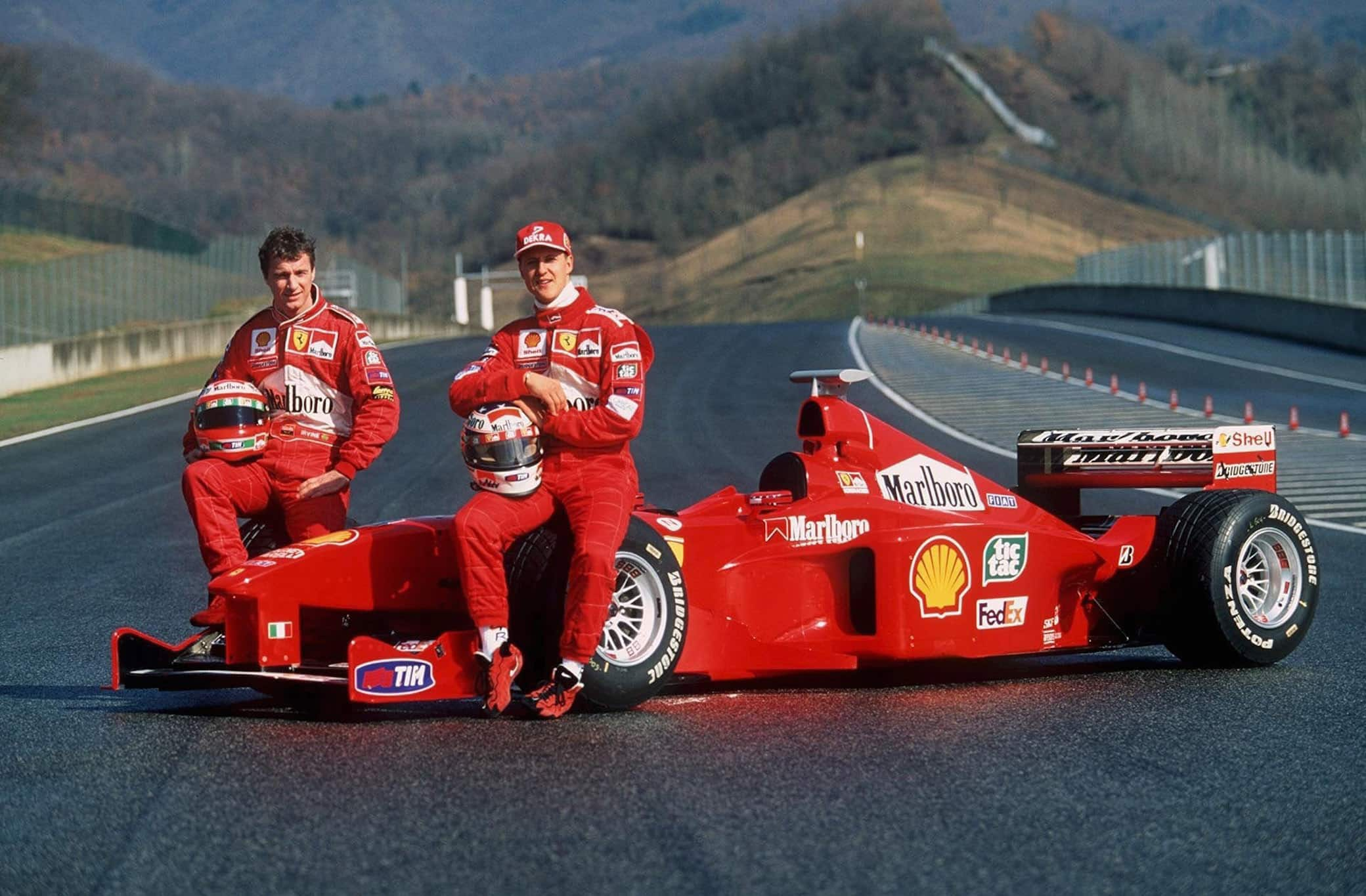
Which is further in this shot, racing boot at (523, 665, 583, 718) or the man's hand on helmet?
the man's hand on helmet

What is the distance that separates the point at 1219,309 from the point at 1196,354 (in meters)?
8.59

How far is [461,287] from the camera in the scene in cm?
7994

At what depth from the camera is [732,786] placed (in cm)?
558

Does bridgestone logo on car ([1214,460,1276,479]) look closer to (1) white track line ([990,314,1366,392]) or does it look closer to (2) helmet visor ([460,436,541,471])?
(2) helmet visor ([460,436,541,471])

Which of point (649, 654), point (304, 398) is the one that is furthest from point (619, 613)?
point (304, 398)

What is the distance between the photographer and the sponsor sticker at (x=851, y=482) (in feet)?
24.7

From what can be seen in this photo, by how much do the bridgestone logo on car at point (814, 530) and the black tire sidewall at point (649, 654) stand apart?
56 cm

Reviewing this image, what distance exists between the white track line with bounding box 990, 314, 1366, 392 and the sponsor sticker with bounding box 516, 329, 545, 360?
25216mm

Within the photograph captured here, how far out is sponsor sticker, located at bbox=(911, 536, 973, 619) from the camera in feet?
24.2

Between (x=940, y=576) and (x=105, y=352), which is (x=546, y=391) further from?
(x=105, y=352)

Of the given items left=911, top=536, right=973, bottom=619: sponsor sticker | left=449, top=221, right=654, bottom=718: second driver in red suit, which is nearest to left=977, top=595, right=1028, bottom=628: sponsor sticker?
left=911, top=536, right=973, bottom=619: sponsor sticker

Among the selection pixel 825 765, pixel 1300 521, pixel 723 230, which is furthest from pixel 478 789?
pixel 723 230

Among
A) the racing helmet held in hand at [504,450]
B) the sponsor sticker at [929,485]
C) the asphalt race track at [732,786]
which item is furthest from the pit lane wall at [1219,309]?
the racing helmet held in hand at [504,450]

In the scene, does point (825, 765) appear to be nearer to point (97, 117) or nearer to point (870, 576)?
point (870, 576)
